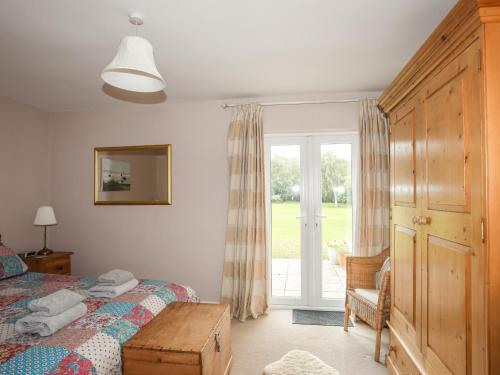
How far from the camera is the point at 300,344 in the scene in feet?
9.33

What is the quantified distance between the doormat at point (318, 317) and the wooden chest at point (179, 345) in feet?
4.81

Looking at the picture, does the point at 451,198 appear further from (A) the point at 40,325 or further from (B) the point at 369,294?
(A) the point at 40,325

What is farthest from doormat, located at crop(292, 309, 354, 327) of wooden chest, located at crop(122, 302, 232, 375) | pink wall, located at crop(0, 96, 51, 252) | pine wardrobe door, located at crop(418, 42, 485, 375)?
pink wall, located at crop(0, 96, 51, 252)

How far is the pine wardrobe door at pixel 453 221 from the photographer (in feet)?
4.15

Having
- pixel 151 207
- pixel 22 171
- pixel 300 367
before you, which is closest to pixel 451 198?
pixel 300 367

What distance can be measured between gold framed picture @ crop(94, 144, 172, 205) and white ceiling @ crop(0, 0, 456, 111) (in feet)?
2.84

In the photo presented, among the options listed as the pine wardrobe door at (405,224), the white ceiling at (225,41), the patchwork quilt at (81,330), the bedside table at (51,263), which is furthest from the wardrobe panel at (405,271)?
the bedside table at (51,263)

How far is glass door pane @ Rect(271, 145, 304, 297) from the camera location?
379cm

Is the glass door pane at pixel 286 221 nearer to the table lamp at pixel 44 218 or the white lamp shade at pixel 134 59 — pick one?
the white lamp shade at pixel 134 59

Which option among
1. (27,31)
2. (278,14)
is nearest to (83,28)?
(27,31)

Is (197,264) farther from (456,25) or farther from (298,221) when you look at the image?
(456,25)

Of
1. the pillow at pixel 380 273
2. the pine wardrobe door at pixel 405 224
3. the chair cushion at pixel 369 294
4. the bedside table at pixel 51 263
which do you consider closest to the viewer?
the pine wardrobe door at pixel 405 224

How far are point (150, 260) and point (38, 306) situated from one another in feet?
7.02

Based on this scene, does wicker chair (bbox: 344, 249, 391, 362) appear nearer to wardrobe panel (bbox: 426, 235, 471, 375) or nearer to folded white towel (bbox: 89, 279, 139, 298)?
wardrobe panel (bbox: 426, 235, 471, 375)
